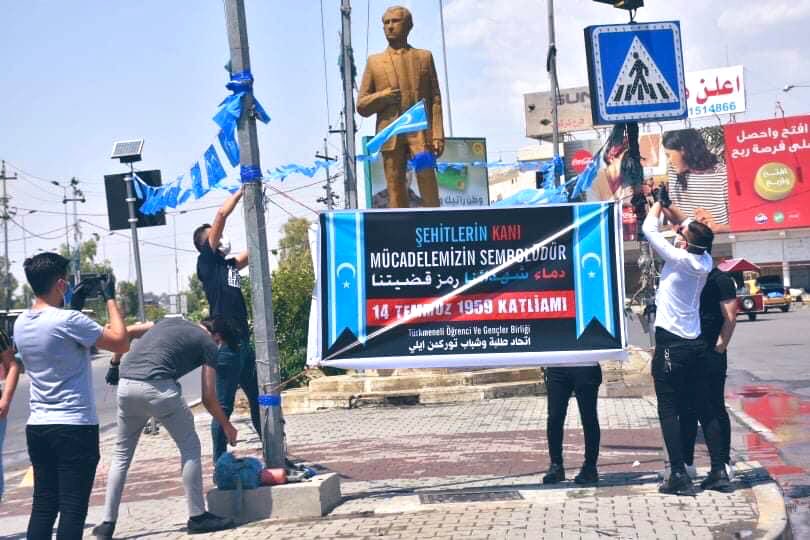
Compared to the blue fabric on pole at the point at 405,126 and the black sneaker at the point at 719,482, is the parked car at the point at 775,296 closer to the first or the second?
the blue fabric on pole at the point at 405,126

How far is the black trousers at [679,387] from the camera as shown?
743 centimetres

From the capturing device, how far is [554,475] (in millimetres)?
8055

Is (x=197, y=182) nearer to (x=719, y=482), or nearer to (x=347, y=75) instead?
(x=719, y=482)

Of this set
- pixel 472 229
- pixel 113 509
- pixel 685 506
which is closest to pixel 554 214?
pixel 472 229

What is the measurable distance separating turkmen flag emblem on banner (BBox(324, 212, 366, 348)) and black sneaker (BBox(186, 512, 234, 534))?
147cm

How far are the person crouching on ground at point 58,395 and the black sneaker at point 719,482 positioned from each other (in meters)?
3.94

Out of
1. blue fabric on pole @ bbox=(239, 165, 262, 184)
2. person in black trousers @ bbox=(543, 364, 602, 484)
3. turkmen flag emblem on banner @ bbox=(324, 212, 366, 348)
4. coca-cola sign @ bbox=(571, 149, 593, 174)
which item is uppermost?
coca-cola sign @ bbox=(571, 149, 593, 174)

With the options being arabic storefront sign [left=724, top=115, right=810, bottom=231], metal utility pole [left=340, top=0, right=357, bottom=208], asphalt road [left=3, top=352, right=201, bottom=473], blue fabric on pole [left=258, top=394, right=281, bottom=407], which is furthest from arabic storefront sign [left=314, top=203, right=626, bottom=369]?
arabic storefront sign [left=724, top=115, right=810, bottom=231]

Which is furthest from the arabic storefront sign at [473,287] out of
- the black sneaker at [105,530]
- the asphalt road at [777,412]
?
the asphalt road at [777,412]

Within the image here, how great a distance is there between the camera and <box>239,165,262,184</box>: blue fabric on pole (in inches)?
298

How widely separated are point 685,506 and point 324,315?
273 cm

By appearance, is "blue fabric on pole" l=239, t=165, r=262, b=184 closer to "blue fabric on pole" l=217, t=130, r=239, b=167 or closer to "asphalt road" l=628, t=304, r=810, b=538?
"blue fabric on pole" l=217, t=130, r=239, b=167

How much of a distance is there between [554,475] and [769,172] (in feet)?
193

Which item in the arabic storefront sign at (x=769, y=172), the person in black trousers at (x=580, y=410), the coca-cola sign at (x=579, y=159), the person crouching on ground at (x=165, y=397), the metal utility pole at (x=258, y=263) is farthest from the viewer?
the arabic storefront sign at (x=769, y=172)
